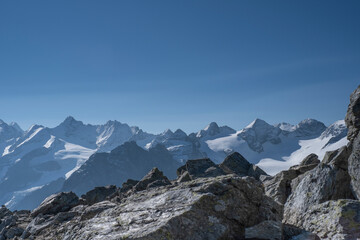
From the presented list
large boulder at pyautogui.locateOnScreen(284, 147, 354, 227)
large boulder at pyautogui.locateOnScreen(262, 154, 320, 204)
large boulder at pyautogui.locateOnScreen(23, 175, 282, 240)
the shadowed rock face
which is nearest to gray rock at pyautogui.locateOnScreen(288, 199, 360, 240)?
large boulder at pyautogui.locateOnScreen(23, 175, 282, 240)

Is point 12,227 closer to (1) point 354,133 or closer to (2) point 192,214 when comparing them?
(2) point 192,214

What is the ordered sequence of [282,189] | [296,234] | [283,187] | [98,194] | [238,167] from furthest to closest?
[238,167]
[98,194]
[283,187]
[282,189]
[296,234]

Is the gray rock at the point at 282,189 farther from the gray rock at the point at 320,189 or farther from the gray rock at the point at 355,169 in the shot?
the gray rock at the point at 355,169

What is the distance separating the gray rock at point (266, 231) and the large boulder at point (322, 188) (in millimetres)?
3405

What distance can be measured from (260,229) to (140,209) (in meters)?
4.34

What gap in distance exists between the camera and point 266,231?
30.6ft

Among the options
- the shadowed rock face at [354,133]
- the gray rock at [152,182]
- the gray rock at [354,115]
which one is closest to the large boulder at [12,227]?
the gray rock at [152,182]

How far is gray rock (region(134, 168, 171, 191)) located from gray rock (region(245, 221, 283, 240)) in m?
29.6

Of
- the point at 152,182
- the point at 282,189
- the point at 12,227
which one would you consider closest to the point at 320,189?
the point at 282,189

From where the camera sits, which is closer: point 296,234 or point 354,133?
point 296,234

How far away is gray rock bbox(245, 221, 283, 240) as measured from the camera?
915cm

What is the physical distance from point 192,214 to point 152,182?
Answer: 103ft

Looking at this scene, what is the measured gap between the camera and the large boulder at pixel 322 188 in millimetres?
13453

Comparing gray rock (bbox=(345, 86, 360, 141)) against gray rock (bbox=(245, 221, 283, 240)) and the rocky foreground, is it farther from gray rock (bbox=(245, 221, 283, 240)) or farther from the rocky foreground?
gray rock (bbox=(245, 221, 283, 240))
